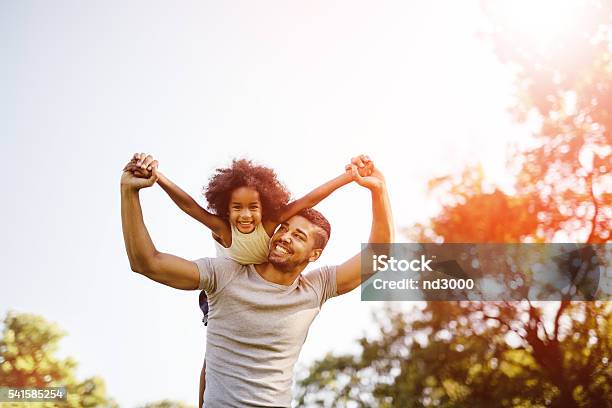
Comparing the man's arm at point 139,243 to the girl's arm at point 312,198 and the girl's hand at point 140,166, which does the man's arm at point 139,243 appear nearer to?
the girl's hand at point 140,166

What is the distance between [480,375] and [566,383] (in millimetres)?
761

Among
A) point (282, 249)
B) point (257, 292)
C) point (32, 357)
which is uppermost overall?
point (32, 357)

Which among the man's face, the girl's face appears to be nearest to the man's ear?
the man's face

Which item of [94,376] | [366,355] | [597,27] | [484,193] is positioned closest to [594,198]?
[484,193]

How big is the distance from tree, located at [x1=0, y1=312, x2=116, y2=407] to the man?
24.9 ft

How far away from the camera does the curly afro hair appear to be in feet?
8.07

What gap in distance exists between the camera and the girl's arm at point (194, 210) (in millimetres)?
2312

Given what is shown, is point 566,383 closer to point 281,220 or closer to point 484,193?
point 484,193

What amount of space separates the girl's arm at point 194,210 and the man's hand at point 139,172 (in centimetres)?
24

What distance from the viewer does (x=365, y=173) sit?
231cm

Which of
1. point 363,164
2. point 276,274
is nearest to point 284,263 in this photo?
point 276,274

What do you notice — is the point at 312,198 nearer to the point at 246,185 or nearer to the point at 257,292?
the point at 246,185

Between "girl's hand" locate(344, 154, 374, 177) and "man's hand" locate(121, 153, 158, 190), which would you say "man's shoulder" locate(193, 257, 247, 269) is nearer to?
"man's hand" locate(121, 153, 158, 190)

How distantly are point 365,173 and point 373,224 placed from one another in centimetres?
17
